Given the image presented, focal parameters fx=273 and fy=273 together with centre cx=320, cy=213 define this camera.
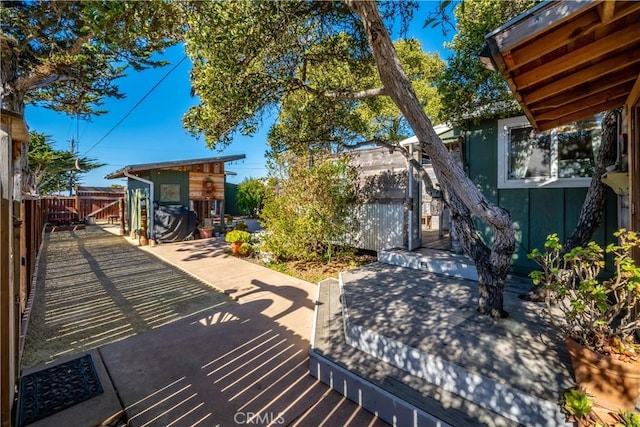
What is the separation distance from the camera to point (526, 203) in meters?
→ 4.74

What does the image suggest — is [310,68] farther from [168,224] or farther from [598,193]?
[168,224]

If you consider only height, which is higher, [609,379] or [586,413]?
[609,379]

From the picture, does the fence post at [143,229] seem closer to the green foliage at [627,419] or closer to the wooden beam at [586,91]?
the wooden beam at [586,91]

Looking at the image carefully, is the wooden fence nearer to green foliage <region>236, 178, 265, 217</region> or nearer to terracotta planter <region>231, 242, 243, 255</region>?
green foliage <region>236, 178, 265, 217</region>

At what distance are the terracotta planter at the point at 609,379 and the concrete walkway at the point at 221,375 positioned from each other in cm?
Result: 147

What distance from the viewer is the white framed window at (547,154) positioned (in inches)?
166

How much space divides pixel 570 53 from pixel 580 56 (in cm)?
7

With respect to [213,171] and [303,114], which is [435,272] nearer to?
[303,114]

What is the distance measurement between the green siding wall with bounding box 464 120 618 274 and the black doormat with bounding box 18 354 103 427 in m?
6.10

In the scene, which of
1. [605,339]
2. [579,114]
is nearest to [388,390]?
[605,339]

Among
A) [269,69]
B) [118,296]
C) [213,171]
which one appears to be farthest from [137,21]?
[213,171]

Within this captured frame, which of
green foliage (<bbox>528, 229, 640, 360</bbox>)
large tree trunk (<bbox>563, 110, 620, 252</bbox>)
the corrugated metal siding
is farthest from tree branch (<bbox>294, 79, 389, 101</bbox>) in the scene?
the corrugated metal siding

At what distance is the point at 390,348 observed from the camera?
2568mm

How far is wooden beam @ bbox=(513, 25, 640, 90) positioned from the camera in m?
1.99
